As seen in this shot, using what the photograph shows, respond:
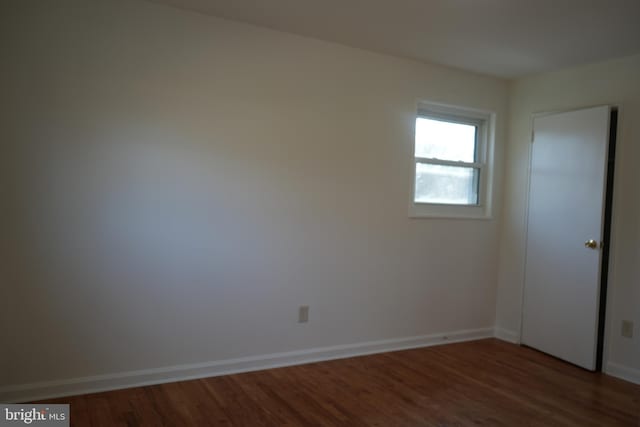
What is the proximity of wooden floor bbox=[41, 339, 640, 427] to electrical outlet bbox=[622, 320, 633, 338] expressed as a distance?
34 cm

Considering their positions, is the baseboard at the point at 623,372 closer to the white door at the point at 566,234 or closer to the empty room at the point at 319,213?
the empty room at the point at 319,213

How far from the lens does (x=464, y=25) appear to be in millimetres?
3033

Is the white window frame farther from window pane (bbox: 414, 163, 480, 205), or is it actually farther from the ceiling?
the ceiling

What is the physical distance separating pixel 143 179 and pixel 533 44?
2848 millimetres

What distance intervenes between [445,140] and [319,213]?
4.79ft

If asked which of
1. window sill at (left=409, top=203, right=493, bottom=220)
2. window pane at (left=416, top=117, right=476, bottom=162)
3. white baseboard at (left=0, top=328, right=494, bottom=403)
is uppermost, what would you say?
window pane at (left=416, top=117, right=476, bottom=162)

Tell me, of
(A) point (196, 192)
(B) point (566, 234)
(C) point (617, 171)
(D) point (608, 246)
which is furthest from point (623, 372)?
(A) point (196, 192)

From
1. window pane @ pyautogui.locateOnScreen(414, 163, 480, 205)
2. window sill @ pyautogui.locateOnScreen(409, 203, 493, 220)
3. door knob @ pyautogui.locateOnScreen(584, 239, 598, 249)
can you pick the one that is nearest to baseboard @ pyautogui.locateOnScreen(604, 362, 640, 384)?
door knob @ pyautogui.locateOnScreen(584, 239, 598, 249)

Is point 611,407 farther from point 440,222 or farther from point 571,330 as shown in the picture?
point 440,222

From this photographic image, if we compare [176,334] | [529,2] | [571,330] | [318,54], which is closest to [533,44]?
[529,2]

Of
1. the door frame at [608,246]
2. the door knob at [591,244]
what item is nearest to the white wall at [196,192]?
the door knob at [591,244]

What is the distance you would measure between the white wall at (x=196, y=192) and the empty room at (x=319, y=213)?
1 centimetres

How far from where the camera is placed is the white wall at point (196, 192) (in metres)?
2.62

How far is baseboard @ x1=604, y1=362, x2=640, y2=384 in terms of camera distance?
337 centimetres
